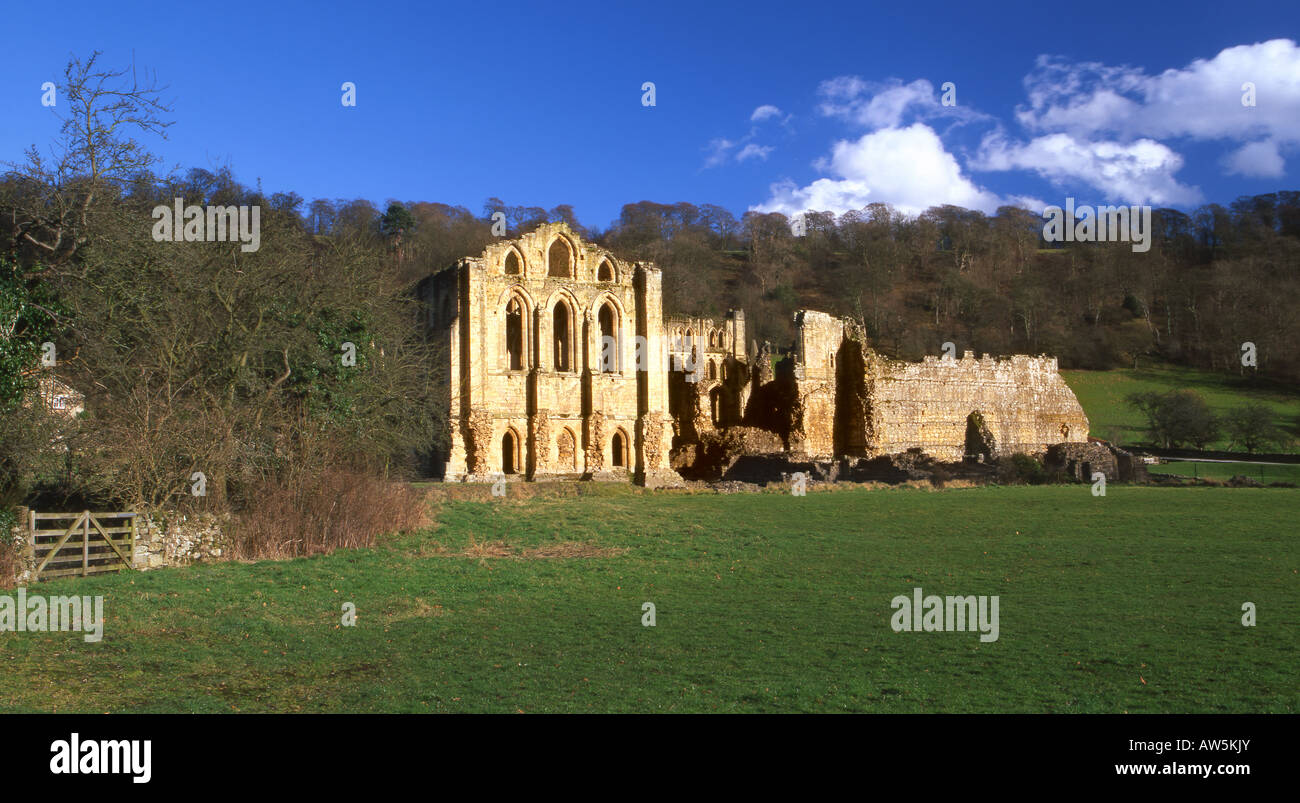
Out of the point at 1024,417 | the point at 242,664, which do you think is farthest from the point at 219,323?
the point at 1024,417

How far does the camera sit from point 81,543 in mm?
15086

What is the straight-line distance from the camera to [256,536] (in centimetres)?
1708

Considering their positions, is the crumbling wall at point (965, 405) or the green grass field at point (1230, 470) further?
the crumbling wall at point (965, 405)

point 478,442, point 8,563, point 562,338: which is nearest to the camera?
point 8,563

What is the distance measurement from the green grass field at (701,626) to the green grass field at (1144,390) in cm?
3865

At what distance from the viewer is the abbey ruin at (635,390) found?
3772 cm

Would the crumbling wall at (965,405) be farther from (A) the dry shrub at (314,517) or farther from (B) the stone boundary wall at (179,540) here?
(B) the stone boundary wall at (179,540)

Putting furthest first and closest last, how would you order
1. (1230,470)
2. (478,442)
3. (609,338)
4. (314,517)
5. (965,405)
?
1. (965,405)
2. (609,338)
3. (1230,470)
4. (478,442)
5. (314,517)

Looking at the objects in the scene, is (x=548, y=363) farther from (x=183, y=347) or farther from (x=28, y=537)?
(x=28, y=537)

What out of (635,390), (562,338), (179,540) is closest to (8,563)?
(179,540)

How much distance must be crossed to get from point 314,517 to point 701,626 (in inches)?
376

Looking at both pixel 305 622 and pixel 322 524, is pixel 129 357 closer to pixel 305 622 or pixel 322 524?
pixel 322 524

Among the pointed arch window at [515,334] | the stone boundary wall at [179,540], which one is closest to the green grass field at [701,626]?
the stone boundary wall at [179,540]
